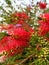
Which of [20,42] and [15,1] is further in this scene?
[15,1]

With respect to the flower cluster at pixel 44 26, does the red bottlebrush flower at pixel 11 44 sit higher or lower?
lower

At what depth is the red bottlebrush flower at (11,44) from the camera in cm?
54

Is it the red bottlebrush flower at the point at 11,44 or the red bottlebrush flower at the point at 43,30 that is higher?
the red bottlebrush flower at the point at 43,30

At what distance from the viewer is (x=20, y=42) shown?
1.78 feet

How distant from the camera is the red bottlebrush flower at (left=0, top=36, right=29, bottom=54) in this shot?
0.54 metres

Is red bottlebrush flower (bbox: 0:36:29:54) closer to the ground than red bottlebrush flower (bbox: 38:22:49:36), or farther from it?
closer to the ground

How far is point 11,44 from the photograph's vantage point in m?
0.54

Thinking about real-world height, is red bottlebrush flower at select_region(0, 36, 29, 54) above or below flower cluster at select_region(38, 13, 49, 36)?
below

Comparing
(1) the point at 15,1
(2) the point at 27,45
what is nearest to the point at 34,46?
(2) the point at 27,45

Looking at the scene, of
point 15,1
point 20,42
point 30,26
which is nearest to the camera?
point 20,42

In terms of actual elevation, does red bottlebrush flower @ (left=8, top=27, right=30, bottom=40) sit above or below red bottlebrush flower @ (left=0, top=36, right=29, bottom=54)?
above

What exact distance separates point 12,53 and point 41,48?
0.07 metres

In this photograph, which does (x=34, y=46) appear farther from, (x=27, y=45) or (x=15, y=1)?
(x=15, y=1)

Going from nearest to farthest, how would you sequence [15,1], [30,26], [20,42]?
[20,42], [30,26], [15,1]
